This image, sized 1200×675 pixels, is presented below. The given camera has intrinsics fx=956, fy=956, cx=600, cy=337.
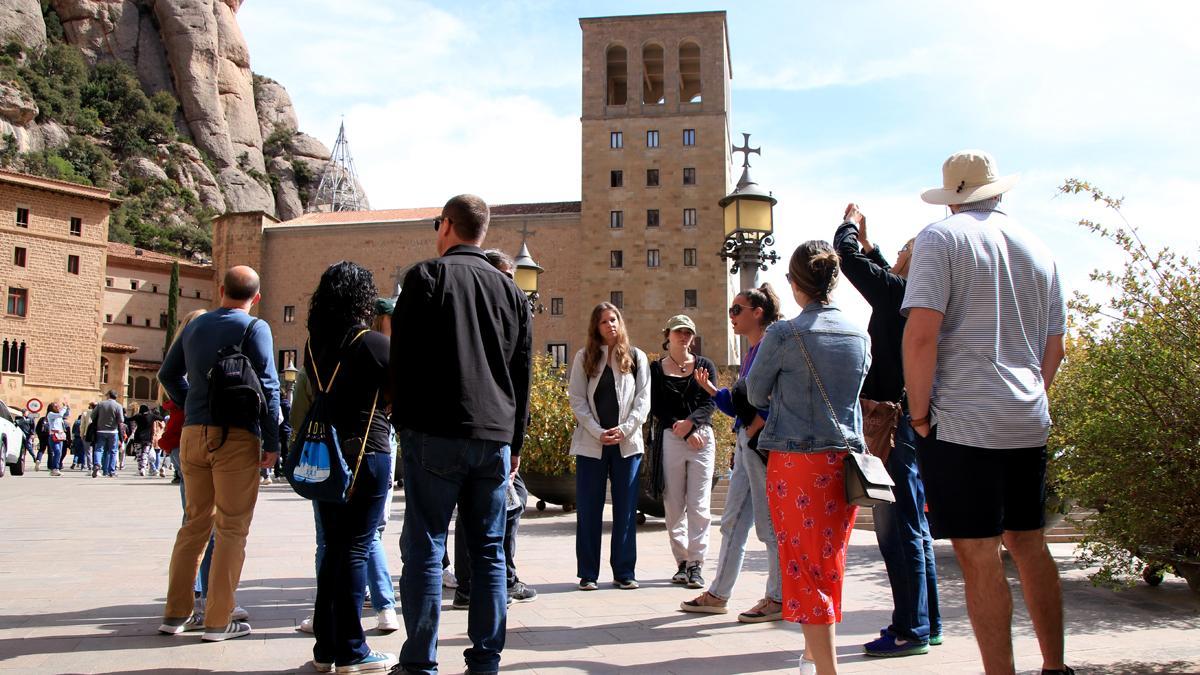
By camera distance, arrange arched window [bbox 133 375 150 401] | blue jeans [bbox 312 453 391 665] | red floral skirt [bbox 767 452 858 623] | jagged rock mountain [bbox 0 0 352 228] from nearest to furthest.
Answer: red floral skirt [bbox 767 452 858 623] < blue jeans [bbox 312 453 391 665] < arched window [bbox 133 375 150 401] < jagged rock mountain [bbox 0 0 352 228]

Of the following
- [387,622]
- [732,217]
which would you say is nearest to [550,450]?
[732,217]

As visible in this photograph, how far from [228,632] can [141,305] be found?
71313 millimetres

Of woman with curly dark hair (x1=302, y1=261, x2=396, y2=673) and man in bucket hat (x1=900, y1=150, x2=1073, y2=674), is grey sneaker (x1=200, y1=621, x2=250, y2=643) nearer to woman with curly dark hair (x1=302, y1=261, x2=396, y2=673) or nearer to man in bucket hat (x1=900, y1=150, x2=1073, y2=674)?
woman with curly dark hair (x1=302, y1=261, x2=396, y2=673)

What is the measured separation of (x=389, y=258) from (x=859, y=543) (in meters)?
52.5

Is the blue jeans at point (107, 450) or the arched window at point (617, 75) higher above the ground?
the arched window at point (617, 75)

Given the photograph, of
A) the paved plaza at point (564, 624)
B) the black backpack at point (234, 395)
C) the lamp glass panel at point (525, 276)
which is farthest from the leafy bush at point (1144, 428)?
the lamp glass panel at point (525, 276)

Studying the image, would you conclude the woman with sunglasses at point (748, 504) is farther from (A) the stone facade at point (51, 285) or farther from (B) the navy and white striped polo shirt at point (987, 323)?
(A) the stone facade at point (51, 285)

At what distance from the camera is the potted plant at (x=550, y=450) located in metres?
11.3

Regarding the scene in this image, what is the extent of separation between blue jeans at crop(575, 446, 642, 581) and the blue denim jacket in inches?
101

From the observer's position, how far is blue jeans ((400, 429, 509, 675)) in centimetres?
342

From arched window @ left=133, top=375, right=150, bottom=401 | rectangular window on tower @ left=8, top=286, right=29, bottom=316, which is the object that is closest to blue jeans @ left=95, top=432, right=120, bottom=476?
rectangular window on tower @ left=8, top=286, right=29, bottom=316

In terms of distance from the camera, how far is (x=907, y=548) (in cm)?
433

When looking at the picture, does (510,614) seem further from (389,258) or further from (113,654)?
(389,258)

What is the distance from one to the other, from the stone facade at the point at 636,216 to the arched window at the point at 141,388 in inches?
607
